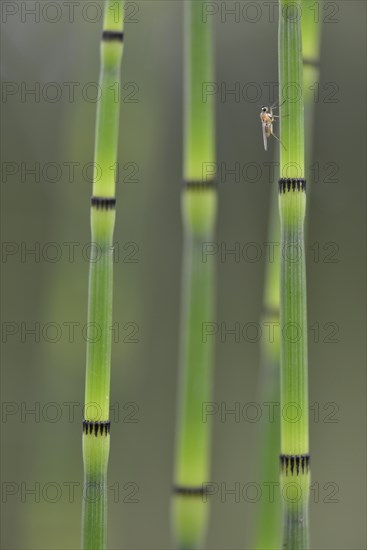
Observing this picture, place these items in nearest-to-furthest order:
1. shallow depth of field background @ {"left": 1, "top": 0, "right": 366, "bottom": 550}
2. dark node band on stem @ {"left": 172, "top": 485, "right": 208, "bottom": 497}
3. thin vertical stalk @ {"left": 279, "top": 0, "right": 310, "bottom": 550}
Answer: thin vertical stalk @ {"left": 279, "top": 0, "right": 310, "bottom": 550} < dark node band on stem @ {"left": 172, "top": 485, "right": 208, "bottom": 497} < shallow depth of field background @ {"left": 1, "top": 0, "right": 366, "bottom": 550}

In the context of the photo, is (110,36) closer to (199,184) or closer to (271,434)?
(199,184)

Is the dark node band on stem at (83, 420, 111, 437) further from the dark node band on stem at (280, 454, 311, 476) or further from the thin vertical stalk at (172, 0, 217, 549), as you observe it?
the dark node band on stem at (280, 454, 311, 476)

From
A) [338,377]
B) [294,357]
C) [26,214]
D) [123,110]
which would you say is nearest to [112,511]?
[338,377]

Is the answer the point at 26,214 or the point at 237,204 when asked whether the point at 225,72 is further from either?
the point at 26,214

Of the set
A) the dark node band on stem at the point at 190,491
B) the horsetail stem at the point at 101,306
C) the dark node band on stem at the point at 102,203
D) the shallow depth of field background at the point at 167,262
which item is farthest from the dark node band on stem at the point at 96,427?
the shallow depth of field background at the point at 167,262

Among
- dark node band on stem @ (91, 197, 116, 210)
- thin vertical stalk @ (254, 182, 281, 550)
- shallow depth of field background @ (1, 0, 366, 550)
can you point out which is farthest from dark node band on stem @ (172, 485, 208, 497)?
shallow depth of field background @ (1, 0, 366, 550)

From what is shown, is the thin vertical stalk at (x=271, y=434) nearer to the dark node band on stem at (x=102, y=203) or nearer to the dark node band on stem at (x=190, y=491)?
the dark node band on stem at (x=190, y=491)

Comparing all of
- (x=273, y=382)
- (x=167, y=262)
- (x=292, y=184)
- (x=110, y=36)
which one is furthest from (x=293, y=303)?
(x=167, y=262)
